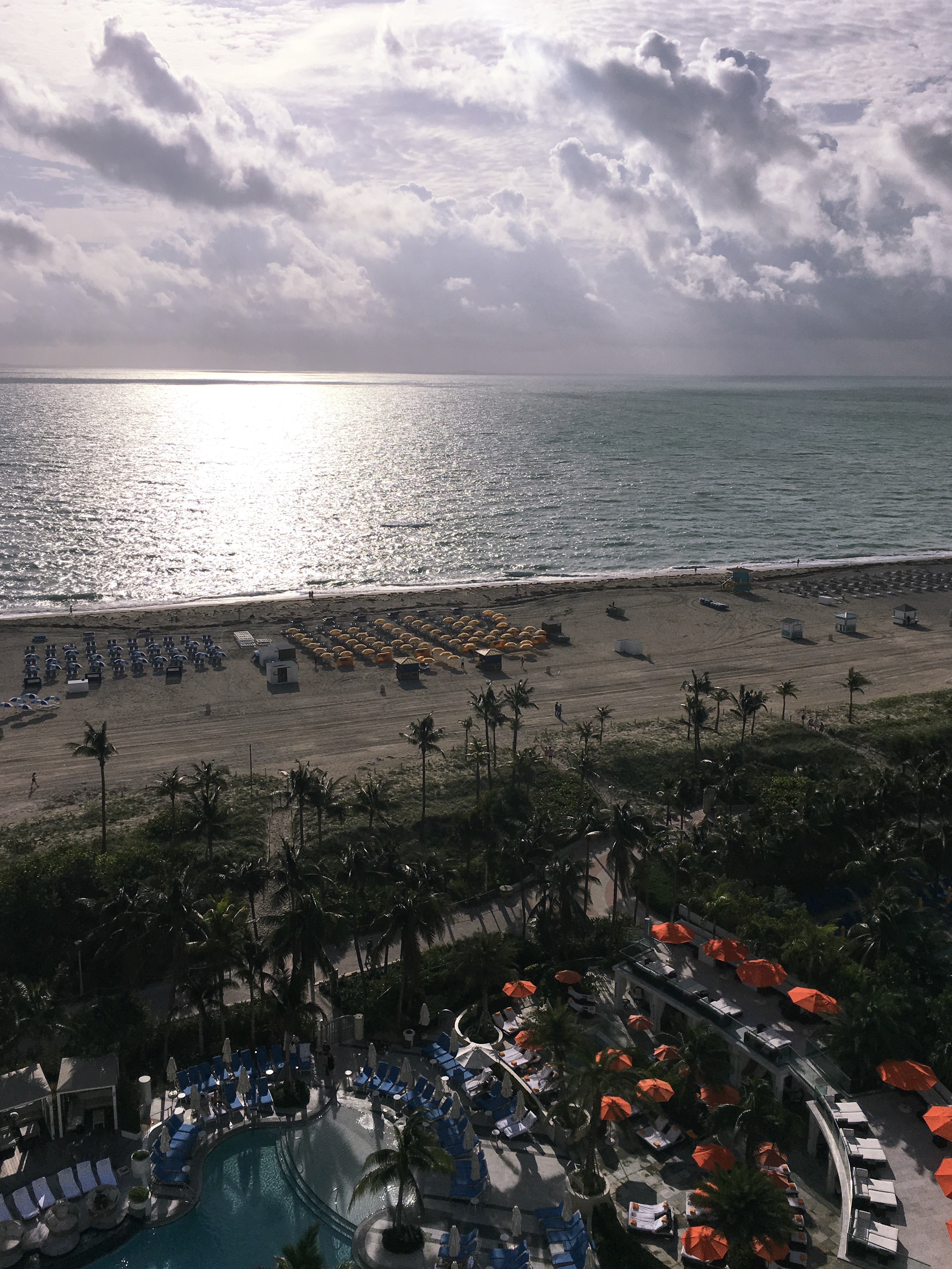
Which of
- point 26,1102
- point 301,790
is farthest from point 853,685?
point 26,1102

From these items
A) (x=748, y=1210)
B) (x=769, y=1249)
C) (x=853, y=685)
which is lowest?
(x=769, y=1249)

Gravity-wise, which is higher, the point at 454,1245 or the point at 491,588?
the point at 491,588

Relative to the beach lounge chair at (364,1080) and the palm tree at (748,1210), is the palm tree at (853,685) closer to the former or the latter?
the beach lounge chair at (364,1080)

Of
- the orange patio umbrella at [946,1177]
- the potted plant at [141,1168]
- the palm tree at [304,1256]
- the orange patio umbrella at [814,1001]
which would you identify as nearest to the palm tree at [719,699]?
the orange patio umbrella at [814,1001]

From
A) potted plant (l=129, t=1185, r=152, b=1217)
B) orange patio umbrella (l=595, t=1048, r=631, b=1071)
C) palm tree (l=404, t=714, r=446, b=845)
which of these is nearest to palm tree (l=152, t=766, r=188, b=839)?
palm tree (l=404, t=714, r=446, b=845)

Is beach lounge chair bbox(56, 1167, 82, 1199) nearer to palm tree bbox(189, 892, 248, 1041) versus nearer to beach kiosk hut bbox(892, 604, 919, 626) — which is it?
palm tree bbox(189, 892, 248, 1041)

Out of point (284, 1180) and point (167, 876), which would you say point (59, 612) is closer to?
point (167, 876)

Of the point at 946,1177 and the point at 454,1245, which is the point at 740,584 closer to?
the point at 946,1177

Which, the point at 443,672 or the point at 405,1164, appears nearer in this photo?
the point at 405,1164
